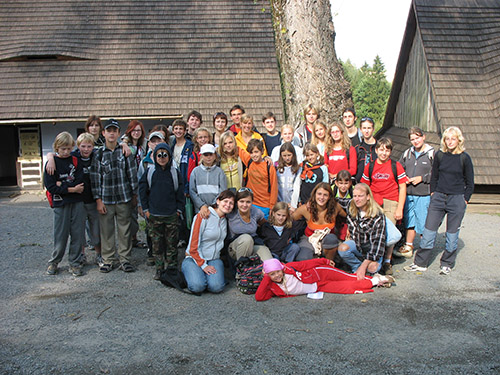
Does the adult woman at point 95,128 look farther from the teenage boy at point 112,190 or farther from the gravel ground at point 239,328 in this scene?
the gravel ground at point 239,328

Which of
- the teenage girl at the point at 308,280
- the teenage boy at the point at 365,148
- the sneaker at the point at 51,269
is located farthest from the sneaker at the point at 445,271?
the sneaker at the point at 51,269

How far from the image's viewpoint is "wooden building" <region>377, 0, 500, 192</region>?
11.0 meters

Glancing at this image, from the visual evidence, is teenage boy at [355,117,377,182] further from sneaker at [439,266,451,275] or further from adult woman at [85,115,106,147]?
adult woman at [85,115,106,147]

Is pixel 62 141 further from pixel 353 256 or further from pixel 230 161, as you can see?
pixel 353 256

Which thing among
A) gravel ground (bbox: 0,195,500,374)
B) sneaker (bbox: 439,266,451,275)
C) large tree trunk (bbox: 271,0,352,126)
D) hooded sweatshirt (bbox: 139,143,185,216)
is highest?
large tree trunk (bbox: 271,0,352,126)

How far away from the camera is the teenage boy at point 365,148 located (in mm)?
6301

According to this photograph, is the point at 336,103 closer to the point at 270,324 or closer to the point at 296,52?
the point at 296,52

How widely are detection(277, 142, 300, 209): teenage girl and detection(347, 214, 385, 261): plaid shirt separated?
1.06m

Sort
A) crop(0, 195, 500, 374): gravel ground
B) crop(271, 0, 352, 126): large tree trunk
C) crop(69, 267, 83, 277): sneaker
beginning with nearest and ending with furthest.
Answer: crop(0, 195, 500, 374): gravel ground
crop(69, 267, 83, 277): sneaker
crop(271, 0, 352, 126): large tree trunk

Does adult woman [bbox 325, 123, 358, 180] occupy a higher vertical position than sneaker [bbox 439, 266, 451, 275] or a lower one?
higher

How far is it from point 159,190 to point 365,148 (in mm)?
3059

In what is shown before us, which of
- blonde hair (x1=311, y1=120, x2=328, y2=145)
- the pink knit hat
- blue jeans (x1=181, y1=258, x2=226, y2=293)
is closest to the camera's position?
the pink knit hat

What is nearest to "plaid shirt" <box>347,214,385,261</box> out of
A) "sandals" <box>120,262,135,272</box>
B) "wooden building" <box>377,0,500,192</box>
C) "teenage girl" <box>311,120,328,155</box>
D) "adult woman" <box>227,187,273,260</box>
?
"adult woman" <box>227,187,273,260</box>

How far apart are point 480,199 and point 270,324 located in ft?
29.0
